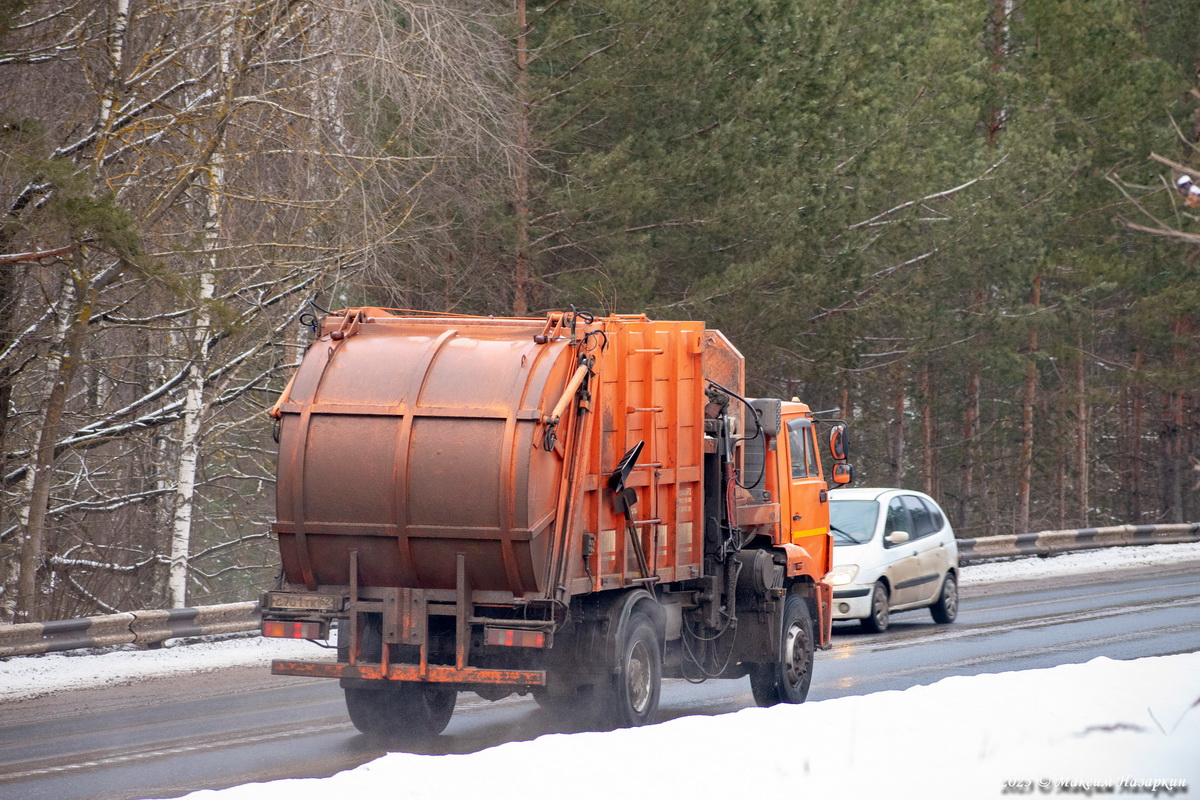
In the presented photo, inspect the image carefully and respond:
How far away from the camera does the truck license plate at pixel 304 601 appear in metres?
9.12

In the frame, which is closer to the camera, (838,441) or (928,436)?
(838,441)

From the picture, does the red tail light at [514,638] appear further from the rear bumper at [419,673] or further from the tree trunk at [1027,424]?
the tree trunk at [1027,424]

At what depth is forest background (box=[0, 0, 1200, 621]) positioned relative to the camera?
14.8m

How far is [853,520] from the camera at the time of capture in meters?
18.0

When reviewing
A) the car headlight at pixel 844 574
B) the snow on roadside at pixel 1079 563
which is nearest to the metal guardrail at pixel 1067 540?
the snow on roadside at pixel 1079 563

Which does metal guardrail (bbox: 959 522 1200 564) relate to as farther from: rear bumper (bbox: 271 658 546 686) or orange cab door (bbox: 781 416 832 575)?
rear bumper (bbox: 271 658 546 686)

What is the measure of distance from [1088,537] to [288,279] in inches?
742

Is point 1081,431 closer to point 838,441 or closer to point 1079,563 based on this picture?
point 1079,563

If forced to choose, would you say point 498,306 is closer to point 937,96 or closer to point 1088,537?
point 937,96

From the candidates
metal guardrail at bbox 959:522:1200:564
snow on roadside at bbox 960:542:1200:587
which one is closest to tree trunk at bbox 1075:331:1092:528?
metal guardrail at bbox 959:522:1200:564

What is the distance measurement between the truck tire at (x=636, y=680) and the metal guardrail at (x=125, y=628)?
620 cm

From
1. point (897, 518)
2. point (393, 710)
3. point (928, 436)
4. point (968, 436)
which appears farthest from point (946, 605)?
point (928, 436)

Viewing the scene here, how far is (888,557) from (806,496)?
545 centimetres

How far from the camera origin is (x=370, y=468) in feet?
29.5
